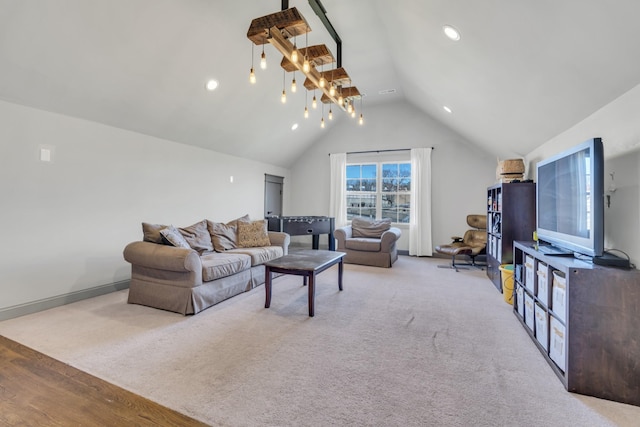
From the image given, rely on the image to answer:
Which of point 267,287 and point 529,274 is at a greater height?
point 529,274

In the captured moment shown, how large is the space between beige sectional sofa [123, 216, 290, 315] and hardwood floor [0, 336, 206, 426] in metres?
1.01

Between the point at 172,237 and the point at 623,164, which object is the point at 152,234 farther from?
the point at 623,164

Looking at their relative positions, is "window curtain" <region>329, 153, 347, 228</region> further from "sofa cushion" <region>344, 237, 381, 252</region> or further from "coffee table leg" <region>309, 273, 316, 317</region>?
"coffee table leg" <region>309, 273, 316, 317</region>

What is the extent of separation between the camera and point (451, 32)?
2533mm

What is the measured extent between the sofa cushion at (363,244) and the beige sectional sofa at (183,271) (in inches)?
80.6

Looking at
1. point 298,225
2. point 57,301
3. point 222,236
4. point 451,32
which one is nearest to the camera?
point 451,32

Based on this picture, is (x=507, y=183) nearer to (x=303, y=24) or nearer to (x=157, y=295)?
(x=303, y=24)

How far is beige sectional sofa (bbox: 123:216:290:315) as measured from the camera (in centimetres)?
277

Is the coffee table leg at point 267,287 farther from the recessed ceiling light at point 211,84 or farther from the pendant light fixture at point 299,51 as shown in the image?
the recessed ceiling light at point 211,84

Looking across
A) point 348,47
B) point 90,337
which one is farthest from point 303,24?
point 90,337

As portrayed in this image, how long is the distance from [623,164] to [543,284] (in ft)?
3.25

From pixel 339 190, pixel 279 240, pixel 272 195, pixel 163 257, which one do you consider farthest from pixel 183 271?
→ pixel 339 190

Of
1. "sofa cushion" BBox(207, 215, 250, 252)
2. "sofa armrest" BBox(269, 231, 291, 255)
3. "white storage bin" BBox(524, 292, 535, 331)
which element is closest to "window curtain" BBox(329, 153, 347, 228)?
"sofa armrest" BBox(269, 231, 291, 255)

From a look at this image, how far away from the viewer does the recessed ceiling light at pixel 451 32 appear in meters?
2.48
